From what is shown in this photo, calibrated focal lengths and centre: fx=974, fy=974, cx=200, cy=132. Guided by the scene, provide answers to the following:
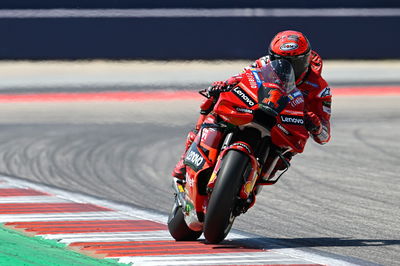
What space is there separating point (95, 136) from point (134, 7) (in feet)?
31.3

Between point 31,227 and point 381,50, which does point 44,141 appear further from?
point 381,50

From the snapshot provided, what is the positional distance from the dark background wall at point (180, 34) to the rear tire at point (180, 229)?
50.9 ft

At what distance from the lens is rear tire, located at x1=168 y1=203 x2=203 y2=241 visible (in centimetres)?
688

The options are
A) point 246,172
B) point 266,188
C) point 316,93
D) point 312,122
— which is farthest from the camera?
point 266,188

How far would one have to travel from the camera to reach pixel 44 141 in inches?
514

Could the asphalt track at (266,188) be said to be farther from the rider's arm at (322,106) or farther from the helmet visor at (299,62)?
the helmet visor at (299,62)

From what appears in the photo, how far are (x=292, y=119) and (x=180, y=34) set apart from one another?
1631cm

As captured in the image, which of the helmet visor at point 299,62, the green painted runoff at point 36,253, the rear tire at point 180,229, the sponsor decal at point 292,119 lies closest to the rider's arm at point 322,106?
the helmet visor at point 299,62

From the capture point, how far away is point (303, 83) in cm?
680

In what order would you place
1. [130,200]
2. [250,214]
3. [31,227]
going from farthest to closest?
1. [130,200]
2. [250,214]
3. [31,227]

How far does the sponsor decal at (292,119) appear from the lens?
6328mm

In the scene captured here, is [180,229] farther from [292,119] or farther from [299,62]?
[299,62]

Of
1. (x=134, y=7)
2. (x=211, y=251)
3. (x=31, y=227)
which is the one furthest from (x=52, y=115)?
(x=211, y=251)

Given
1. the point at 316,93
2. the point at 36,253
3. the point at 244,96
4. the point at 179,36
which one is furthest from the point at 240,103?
the point at 179,36
